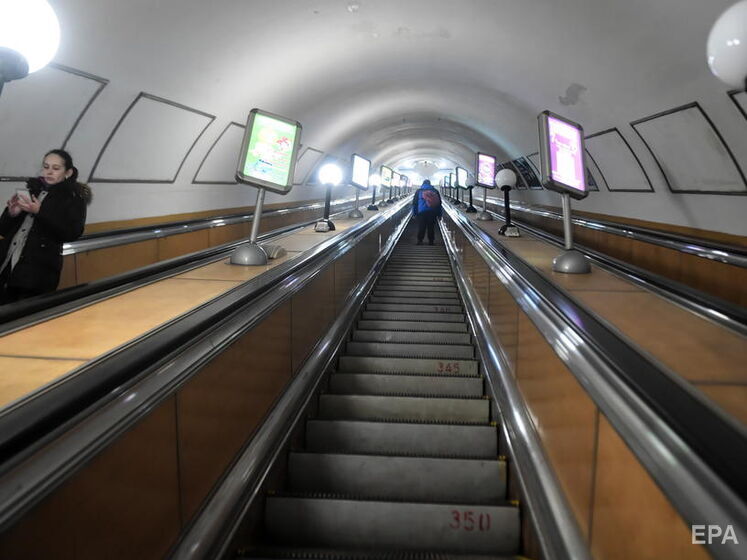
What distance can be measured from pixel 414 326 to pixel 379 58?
5.56 metres

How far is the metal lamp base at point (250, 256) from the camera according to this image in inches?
174

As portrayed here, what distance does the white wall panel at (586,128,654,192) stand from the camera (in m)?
8.61

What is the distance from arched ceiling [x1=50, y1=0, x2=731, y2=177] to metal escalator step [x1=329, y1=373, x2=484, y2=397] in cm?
354

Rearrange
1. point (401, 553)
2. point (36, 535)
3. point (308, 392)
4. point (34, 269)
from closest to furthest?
point (36, 535), point (401, 553), point (34, 269), point (308, 392)

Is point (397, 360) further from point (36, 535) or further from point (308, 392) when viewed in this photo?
point (36, 535)

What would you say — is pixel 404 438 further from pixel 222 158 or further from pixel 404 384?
pixel 222 158

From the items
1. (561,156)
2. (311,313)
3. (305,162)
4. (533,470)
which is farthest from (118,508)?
(305,162)

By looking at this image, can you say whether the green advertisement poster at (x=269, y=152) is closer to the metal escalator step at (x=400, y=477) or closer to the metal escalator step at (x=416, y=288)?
the metal escalator step at (x=400, y=477)

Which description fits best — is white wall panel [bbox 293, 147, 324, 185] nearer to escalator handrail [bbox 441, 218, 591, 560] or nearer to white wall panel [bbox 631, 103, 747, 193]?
white wall panel [bbox 631, 103, 747, 193]

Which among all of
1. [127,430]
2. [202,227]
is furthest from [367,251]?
[127,430]

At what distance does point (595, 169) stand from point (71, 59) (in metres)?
8.32

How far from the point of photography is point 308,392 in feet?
12.8

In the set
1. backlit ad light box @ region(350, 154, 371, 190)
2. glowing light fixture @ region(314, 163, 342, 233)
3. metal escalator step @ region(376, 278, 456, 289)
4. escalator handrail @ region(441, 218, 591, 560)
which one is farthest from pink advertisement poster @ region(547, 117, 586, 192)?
backlit ad light box @ region(350, 154, 371, 190)

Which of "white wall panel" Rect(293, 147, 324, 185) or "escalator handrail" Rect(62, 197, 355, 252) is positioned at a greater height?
"white wall panel" Rect(293, 147, 324, 185)
